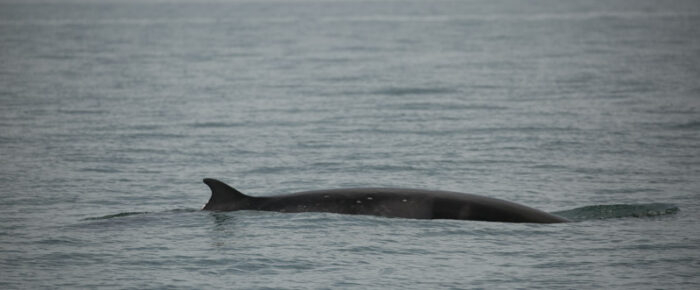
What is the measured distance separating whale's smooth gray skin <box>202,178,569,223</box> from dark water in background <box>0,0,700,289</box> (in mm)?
168

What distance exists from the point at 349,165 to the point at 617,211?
22.7 ft

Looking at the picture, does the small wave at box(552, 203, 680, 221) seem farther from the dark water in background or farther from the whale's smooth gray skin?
the whale's smooth gray skin

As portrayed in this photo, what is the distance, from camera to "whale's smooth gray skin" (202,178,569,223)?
47.2 ft

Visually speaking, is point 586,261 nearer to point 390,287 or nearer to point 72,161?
point 390,287

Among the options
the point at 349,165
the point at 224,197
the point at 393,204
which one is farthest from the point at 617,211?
the point at 349,165

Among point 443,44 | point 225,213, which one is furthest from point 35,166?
point 443,44

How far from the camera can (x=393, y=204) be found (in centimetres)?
1452

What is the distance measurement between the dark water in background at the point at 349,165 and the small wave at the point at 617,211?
50 millimetres

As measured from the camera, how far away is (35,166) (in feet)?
71.1

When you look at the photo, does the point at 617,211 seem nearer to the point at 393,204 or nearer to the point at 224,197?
the point at 393,204

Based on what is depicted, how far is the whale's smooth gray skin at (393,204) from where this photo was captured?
14383mm

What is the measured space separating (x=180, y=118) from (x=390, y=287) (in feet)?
66.3

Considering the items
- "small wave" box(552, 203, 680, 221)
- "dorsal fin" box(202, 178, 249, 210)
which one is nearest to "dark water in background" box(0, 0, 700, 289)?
"small wave" box(552, 203, 680, 221)

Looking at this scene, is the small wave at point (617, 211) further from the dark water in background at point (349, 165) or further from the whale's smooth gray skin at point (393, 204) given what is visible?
the whale's smooth gray skin at point (393, 204)
